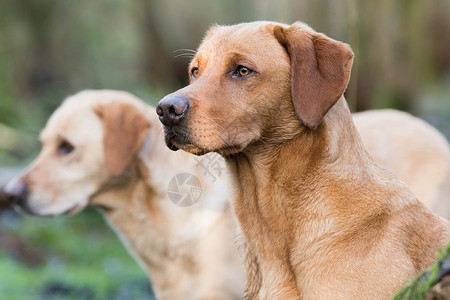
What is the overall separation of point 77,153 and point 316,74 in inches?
117

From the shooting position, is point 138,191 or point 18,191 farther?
point 18,191

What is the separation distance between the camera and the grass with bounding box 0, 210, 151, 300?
7559mm

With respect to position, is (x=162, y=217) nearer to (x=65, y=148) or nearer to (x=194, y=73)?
(x=65, y=148)

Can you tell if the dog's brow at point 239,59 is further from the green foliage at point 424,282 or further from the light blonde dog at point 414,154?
the light blonde dog at point 414,154

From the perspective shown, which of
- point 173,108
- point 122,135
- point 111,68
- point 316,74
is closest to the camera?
point 173,108

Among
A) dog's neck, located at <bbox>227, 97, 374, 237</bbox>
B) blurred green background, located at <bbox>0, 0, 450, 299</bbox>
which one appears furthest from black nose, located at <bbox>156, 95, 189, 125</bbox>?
blurred green background, located at <bbox>0, 0, 450, 299</bbox>

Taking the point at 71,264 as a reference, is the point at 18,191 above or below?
above

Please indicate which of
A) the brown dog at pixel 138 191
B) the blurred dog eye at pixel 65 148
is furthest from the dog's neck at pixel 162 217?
the blurred dog eye at pixel 65 148

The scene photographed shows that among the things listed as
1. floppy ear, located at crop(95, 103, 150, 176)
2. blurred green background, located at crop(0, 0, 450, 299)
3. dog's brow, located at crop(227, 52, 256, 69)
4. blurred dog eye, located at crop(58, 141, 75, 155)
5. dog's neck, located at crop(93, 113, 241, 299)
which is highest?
dog's brow, located at crop(227, 52, 256, 69)

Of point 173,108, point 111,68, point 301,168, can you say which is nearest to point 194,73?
point 173,108

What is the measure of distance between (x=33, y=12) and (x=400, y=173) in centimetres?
1425

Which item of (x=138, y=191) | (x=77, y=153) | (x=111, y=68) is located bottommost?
(x=111, y=68)

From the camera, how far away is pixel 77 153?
5816 mm

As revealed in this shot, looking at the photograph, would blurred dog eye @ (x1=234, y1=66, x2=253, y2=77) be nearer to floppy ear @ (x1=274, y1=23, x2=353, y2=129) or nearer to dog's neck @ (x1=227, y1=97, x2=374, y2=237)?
floppy ear @ (x1=274, y1=23, x2=353, y2=129)
